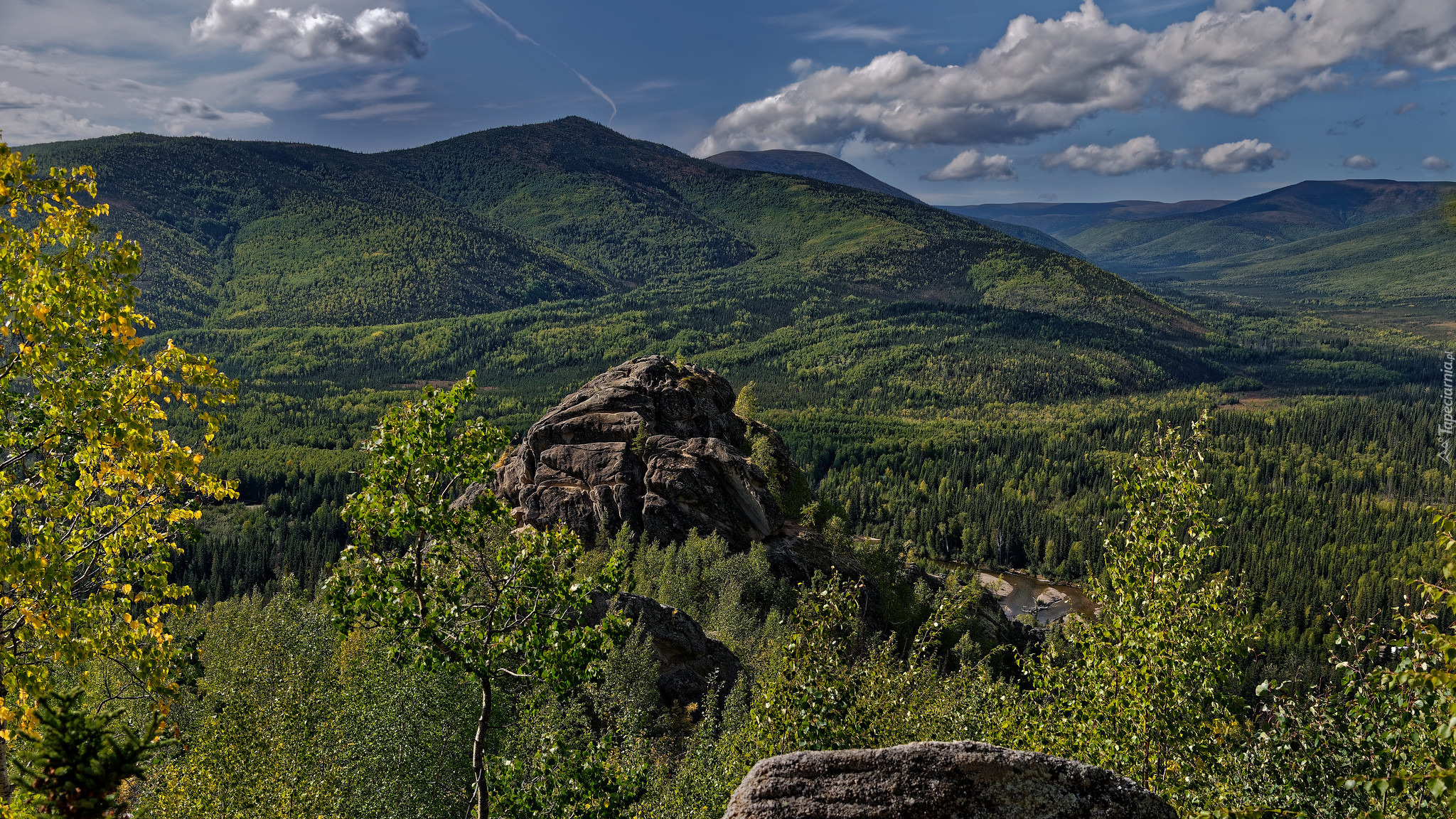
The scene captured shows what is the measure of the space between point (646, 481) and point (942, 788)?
6821 cm

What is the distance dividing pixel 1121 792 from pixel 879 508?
599 ft

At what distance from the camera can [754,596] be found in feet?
225

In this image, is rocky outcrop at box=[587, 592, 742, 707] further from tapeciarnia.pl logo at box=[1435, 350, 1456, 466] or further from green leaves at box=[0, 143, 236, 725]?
tapeciarnia.pl logo at box=[1435, 350, 1456, 466]

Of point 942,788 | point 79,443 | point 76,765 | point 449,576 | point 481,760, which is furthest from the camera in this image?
point 449,576

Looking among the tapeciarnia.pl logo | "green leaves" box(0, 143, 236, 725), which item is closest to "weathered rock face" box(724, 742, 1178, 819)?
"green leaves" box(0, 143, 236, 725)

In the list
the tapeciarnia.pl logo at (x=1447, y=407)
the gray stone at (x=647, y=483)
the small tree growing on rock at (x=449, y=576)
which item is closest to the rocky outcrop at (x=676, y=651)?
the gray stone at (x=647, y=483)

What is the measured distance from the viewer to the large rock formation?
76.1 m

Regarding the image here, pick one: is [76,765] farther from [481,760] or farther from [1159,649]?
[1159,649]

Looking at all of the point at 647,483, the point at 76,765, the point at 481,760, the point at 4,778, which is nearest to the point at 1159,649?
the point at 481,760

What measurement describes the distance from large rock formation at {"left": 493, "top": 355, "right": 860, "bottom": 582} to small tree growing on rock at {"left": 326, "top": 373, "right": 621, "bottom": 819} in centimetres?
6093

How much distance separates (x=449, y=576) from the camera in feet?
47.4

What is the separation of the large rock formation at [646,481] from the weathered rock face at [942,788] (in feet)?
208

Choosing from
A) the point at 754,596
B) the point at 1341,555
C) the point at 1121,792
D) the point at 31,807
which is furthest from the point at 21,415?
the point at 1341,555

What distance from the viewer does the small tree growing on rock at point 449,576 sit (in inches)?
510
